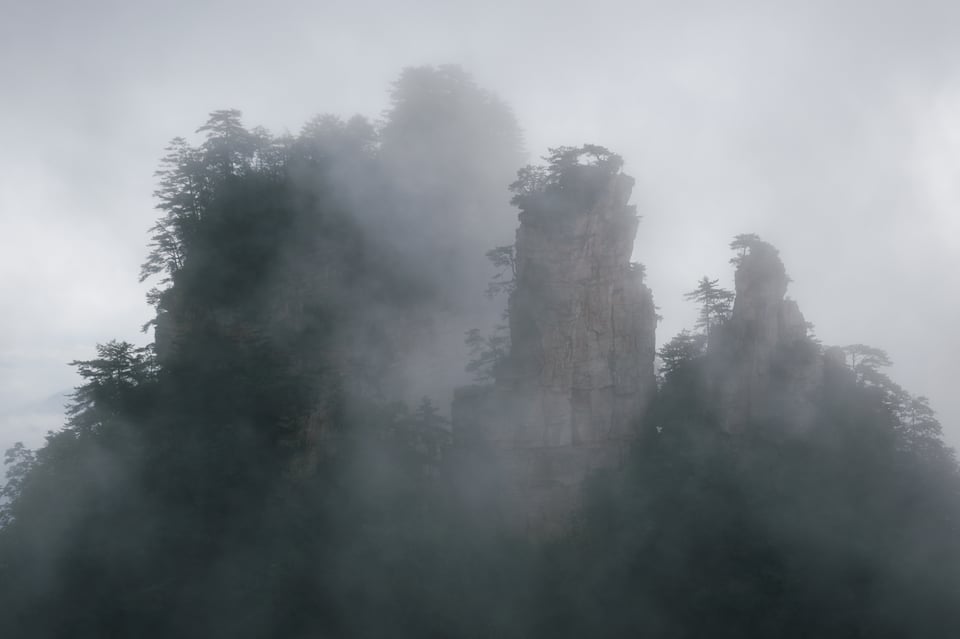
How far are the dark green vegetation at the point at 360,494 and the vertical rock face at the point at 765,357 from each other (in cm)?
76

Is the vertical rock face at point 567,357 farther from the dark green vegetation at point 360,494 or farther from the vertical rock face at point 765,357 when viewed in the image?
the vertical rock face at point 765,357

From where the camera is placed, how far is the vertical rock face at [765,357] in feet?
97.3

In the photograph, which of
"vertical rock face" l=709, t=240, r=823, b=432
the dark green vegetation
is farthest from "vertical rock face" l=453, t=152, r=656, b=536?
"vertical rock face" l=709, t=240, r=823, b=432

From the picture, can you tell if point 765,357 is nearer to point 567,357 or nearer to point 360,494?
point 567,357

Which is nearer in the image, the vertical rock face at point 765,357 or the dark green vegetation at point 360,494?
the dark green vegetation at point 360,494

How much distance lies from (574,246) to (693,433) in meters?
9.60

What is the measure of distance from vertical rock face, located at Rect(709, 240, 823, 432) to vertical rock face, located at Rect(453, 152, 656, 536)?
4345mm

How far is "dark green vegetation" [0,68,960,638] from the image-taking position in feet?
88.1

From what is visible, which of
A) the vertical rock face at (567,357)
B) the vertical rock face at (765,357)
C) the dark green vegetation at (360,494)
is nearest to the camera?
the dark green vegetation at (360,494)

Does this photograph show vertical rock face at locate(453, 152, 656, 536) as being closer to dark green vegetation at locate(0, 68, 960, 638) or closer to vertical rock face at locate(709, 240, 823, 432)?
dark green vegetation at locate(0, 68, 960, 638)

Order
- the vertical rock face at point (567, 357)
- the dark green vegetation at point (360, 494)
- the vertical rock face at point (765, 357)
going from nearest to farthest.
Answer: the dark green vegetation at point (360, 494), the vertical rock face at point (567, 357), the vertical rock face at point (765, 357)

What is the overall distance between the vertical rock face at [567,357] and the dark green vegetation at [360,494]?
4.10 feet

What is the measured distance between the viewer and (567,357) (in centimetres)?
2966

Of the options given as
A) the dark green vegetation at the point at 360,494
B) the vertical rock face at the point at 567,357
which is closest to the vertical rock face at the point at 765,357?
the dark green vegetation at the point at 360,494
